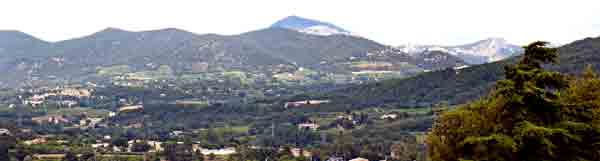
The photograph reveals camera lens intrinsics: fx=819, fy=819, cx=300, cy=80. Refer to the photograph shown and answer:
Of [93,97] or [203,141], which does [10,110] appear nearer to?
[93,97]

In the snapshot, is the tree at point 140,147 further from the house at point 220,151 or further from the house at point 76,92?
the house at point 76,92

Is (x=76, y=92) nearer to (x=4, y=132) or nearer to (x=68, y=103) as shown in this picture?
(x=68, y=103)

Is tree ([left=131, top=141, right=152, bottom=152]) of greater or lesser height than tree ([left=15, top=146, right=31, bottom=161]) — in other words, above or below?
below

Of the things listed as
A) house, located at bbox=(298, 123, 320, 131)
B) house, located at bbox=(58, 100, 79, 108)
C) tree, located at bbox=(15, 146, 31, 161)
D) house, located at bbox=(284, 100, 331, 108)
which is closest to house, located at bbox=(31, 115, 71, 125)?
house, located at bbox=(58, 100, 79, 108)

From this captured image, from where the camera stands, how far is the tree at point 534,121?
18891mm

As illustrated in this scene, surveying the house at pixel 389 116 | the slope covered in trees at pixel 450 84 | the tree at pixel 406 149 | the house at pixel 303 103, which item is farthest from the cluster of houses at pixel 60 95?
the tree at pixel 406 149

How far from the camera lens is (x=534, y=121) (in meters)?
19.5

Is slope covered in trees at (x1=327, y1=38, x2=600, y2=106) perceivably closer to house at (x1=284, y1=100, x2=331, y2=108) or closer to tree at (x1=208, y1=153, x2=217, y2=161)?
house at (x1=284, y1=100, x2=331, y2=108)

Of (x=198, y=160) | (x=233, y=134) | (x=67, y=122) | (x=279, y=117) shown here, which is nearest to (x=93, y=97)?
(x=67, y=122)

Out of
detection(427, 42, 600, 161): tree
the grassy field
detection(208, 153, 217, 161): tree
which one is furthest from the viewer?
the grassy field

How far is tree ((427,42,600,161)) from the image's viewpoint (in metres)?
18.9

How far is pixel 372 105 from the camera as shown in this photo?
145875mm

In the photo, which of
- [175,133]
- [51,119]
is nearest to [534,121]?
[175,133]

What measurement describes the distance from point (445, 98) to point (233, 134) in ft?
131
